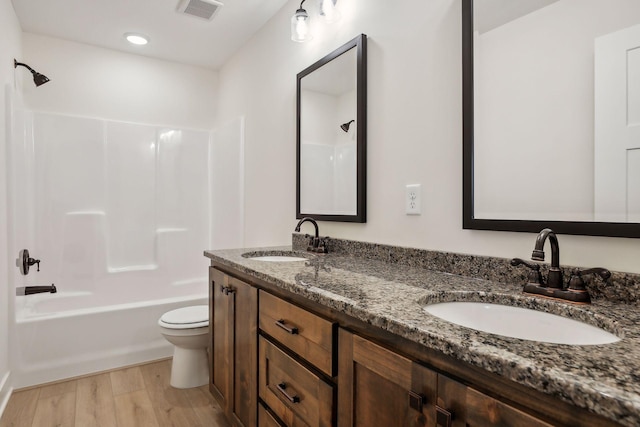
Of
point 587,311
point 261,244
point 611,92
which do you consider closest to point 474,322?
point 587,311

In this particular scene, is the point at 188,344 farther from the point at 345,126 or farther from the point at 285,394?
the point at 345,126

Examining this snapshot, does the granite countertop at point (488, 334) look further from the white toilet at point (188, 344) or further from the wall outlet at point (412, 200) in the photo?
the white toilet at point (188, 344)

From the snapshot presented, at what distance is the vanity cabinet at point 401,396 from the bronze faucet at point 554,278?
1.42 feet

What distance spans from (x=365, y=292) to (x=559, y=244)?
1.88 ft

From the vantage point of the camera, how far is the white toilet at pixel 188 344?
222 centimetres

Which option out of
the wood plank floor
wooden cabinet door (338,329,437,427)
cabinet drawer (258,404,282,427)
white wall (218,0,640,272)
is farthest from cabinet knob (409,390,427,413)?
the wood plank floor

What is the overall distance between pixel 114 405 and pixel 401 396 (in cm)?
206

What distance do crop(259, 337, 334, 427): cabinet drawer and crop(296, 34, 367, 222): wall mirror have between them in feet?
2.49

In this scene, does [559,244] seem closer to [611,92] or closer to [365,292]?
[611,92]

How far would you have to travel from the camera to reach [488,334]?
0.67 meters

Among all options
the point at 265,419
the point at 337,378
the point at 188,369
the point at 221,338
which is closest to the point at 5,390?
the point at 188,369

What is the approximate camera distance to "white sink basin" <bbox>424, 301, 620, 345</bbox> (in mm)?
785

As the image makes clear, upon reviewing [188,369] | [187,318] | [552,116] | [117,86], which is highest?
[117,86]

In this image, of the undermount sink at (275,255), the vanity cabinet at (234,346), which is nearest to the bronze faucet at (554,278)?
the vanity cabinet at (234,346)
